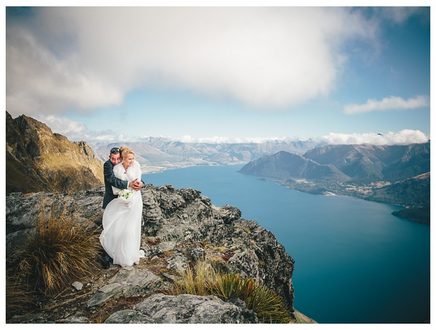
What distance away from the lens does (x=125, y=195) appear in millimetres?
5258

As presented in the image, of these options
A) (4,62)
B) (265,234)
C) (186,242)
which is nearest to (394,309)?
(265,234)

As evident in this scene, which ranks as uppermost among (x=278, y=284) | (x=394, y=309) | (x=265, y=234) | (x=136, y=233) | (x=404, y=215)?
(x=136, y=233)

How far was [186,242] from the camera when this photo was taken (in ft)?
23.6

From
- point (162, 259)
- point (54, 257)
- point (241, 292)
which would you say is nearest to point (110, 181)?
point (54, 257)

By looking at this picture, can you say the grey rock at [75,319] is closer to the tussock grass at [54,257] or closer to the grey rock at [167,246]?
the tussock grass at [54,257]

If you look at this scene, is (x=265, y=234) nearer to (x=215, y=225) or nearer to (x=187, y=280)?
(x=215, y=225)

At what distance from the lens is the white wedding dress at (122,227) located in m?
5.27

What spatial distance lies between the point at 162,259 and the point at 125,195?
1.70 meters

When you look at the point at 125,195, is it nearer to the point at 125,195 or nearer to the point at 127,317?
the point at 125,195

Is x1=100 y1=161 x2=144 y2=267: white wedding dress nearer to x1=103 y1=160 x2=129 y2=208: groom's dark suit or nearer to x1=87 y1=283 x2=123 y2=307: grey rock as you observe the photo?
x1=103 y1=160 x2=129 y2=208: groom's dark suit

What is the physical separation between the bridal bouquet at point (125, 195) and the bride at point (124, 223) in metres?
0.02

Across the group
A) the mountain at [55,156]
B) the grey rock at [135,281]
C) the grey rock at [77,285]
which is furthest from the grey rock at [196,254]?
the mountain at [55,156]

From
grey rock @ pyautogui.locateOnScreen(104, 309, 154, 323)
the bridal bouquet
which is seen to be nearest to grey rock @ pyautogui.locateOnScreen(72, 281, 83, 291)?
grey rock @ pyautogui.locateOnScreen(104, 309, 154, 323)
